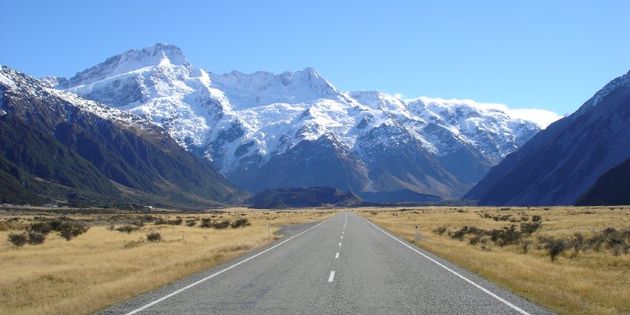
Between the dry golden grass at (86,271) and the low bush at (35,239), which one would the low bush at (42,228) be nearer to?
the low bush at (35,239)

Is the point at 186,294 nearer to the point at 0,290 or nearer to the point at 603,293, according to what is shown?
the point at 0,290

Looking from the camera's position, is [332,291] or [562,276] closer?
[332,291]

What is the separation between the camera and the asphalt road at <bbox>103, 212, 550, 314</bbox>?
14.7 metres

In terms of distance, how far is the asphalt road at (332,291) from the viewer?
1469cm

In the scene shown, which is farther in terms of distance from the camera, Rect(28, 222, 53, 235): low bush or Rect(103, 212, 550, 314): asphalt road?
Rect(28, 222, 53, 235): low bush

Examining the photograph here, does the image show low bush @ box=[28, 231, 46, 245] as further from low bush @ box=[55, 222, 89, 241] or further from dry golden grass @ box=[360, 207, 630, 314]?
dry golden grass @ box=[360, 207, 630, 314]

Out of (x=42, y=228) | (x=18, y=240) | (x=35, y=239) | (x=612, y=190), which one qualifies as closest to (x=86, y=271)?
(x=18, y=240)

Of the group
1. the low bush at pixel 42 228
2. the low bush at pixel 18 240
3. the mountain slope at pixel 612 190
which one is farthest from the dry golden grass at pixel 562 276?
the mountain slope at pixel 612 190

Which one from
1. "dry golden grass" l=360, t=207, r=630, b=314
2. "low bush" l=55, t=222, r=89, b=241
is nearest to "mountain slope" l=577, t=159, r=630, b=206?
"dry golden grass" l=360, t=207, r=630, b=314

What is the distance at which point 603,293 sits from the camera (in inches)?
678

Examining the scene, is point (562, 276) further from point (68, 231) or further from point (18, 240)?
point (68, 231)

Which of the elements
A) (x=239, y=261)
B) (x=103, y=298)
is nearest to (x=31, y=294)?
(x=103, y=298)

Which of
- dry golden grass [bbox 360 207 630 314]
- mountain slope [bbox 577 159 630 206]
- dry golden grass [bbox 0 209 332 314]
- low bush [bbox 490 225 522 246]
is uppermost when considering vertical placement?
mountain slope [bbox 577 159 630 206]

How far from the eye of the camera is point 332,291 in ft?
57.4
